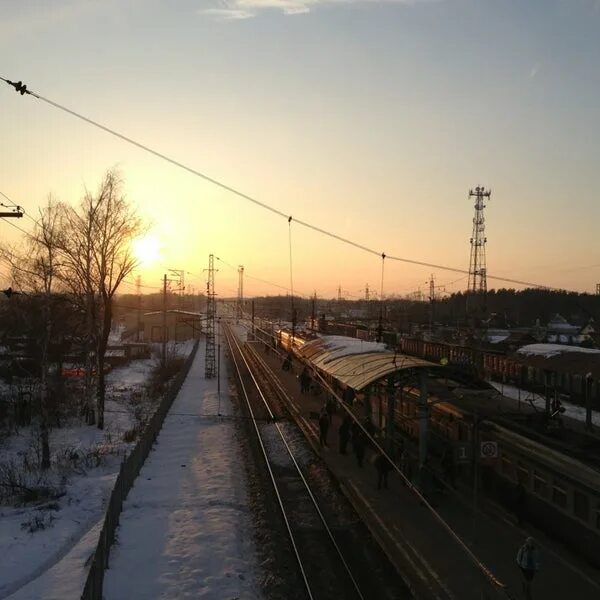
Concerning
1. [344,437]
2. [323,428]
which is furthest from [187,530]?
[323,428]

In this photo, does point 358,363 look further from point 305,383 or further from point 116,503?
point 305,383

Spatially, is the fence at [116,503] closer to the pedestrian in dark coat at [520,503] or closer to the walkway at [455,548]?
the walkway at [455,548]

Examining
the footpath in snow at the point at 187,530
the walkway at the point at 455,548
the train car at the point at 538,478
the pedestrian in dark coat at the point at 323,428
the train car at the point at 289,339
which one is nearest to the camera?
the walkway at the point at 455,548

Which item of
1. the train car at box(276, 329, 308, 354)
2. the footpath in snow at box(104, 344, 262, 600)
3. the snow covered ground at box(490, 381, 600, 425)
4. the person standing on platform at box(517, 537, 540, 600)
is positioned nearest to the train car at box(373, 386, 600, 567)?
the person standing on platform at box(517, 537, 540, 600)

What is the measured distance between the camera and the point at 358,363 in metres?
19.7

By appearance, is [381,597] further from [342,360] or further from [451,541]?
[342,360]

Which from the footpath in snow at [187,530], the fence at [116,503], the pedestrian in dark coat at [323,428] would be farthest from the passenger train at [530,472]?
the fence at [116,503]

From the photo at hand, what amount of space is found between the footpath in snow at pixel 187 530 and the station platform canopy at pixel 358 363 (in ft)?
14.9

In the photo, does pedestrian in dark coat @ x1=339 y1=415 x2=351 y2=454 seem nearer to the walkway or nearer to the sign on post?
the walkway

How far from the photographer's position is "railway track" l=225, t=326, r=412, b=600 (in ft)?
35.0

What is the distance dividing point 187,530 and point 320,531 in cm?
305

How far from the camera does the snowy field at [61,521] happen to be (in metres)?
11.1

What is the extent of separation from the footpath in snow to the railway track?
41.1 inches

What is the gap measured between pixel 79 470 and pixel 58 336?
64.3 ft
